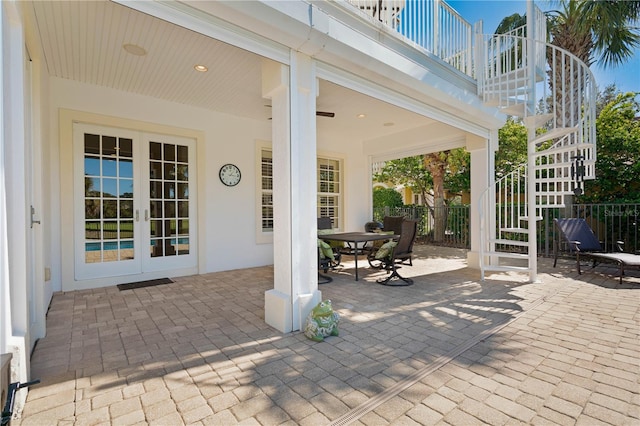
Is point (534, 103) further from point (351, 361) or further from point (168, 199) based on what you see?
point (168, 199)

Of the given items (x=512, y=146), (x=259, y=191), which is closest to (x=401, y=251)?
(x=259, y=191)

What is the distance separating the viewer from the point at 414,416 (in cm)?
172

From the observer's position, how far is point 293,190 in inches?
116

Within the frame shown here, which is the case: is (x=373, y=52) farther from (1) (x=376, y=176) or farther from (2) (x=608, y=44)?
(1) (x=376, y=176)

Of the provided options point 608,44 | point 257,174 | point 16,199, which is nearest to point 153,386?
point 16,199

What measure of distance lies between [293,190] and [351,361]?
156cm

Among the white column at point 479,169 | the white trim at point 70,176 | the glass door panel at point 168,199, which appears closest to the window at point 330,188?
the white column at point 479,169

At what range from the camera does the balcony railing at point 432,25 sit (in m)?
4.16

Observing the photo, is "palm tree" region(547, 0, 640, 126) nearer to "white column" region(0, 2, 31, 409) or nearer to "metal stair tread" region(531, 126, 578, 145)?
"metal stair tread" region(531, 126, 578, 145)

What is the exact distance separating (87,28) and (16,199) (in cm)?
200

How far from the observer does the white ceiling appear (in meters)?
2.80

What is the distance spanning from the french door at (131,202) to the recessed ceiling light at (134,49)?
1735 mm

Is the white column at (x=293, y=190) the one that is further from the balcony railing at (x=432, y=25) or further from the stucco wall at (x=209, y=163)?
the stucco wall at (x=209, y=163)

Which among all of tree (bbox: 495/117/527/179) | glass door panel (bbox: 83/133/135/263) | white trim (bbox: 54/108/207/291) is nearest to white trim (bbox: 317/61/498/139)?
white trim (bbox: 54/108/207/291)
